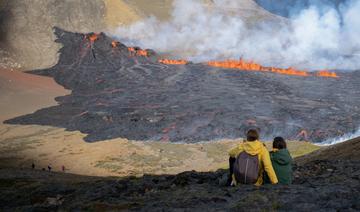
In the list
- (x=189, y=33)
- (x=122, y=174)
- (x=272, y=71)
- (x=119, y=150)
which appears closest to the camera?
(x=122, y=174)

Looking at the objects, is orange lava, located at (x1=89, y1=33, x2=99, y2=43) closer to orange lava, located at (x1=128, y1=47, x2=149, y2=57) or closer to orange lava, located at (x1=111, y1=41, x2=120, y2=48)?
orange lava, located at (x1=111, y1=41, x2=120, y2=48)

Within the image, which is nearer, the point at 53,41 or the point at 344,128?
the point at 344,128

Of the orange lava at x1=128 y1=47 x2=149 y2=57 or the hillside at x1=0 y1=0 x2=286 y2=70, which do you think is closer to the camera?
the hillside at x1=0 y1=0 x2=286 y2=70

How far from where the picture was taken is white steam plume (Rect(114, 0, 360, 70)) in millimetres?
83375

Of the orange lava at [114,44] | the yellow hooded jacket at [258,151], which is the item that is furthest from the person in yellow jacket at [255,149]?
the orange lava at [114,44]

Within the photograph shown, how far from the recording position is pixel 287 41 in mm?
102875

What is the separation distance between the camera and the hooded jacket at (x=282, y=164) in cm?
1013

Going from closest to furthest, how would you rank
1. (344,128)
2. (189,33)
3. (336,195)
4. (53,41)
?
1. (336,195)
2. (344,128)
3. (53,41)
4. (189,33)

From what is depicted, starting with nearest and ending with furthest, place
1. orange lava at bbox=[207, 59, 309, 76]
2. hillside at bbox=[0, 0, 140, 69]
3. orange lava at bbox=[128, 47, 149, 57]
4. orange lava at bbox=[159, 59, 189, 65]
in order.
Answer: orange lava at bbox=[207, 59, 309, 76]
orange lava at bbox=[159, 59, 189, 65]
hillside at bbox=[0, 0, 140, 69]
orange lava at bbox=[128, 47, 149, 57]

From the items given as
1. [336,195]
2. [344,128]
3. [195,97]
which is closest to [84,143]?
[195,97]

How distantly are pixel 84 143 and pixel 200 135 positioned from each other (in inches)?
367

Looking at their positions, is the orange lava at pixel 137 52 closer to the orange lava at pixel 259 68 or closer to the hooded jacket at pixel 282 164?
the orange lava at pixel 259 68

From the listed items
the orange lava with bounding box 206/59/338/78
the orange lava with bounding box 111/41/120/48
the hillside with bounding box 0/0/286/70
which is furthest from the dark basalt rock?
the orange lava with bounding box 111/41/120/48

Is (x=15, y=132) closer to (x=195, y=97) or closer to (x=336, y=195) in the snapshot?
(x=195, y=97)
